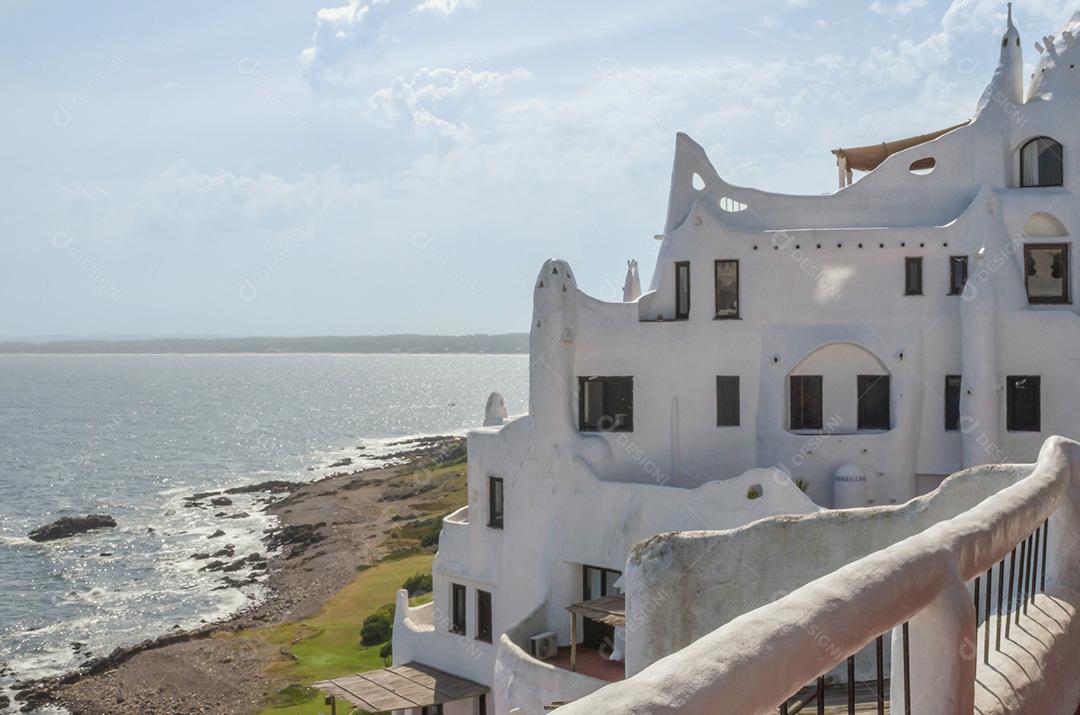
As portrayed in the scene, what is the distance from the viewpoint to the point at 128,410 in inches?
7111

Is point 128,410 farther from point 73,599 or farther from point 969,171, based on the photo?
point 969,171

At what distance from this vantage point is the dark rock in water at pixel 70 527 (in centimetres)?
7188

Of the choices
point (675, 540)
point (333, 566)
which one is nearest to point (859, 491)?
point (675, 540)

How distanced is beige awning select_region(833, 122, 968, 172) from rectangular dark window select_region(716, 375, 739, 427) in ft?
25.7

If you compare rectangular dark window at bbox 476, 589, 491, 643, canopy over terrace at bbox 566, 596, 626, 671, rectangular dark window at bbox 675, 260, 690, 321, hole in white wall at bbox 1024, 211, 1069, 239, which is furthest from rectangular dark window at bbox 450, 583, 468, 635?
hole in white wall at bbox 1024, 211, 1069, 239

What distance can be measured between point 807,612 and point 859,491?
22.7 meters

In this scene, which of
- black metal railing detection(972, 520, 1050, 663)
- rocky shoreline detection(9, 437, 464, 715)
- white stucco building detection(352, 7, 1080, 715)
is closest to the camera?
black metal railing detection(972, 520, 1050, 663)

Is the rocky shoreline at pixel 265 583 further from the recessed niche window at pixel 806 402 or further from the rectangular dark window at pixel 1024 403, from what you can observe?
the rectangular dark window at pixel 1024 403

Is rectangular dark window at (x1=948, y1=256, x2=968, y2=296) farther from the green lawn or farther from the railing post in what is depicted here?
the green lawn

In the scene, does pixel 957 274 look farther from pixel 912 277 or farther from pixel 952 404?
pixel 952 404

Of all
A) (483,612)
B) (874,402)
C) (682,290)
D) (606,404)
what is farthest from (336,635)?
(874,402)

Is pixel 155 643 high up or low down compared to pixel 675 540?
down

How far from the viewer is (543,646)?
23844 mm

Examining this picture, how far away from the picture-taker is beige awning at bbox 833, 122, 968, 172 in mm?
29394
